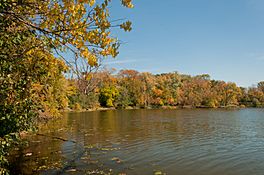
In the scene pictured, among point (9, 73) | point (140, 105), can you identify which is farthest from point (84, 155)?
point (140, 105)

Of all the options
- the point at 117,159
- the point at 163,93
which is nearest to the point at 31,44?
the point at 117,159

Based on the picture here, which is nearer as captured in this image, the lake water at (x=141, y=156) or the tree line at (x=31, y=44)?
the tree line at (x=31, y=44)

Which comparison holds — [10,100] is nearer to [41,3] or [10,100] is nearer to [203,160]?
[41,3]

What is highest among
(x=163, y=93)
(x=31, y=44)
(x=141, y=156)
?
(x=163, y=93)

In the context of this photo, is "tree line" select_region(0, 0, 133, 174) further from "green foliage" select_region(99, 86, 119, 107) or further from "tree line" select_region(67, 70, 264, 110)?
"green foliage" select_region(99, 86, 119, 107)

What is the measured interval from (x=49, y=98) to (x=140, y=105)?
6795 cm

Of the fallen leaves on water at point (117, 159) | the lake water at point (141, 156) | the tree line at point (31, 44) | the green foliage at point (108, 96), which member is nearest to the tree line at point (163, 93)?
the green foliage at point (108, 96)

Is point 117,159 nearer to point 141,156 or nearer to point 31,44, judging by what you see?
point 141,156

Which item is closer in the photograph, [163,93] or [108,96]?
[108,96]

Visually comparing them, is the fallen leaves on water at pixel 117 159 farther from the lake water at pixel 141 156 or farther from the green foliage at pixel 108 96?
the green foliage at pixel 108 96

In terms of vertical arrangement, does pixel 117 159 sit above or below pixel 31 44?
below

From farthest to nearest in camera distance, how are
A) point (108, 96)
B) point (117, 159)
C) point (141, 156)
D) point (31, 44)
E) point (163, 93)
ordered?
point (163, 93), point (108, 96), point (141, 156), point (117, 159), point (31, 44)

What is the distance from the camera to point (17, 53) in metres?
6.07

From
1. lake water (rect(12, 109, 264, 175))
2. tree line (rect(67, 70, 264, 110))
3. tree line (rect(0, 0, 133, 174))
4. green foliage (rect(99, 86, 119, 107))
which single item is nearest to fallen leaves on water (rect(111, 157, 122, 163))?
lake water (rect(12, 109, 264, 175))
